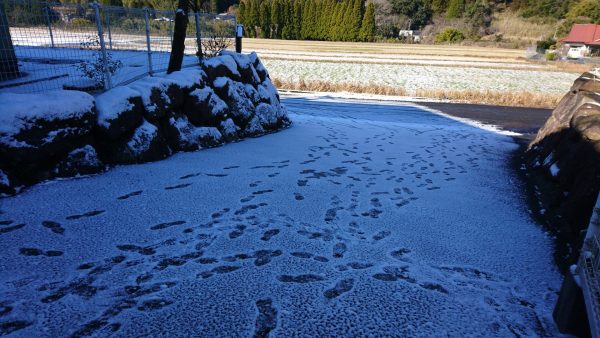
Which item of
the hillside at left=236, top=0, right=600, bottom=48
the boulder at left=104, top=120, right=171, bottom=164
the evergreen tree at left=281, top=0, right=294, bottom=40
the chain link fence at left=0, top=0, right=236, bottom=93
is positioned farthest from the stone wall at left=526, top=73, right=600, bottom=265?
the evergreen tree at left=281, top=0, right=294, bottom=40

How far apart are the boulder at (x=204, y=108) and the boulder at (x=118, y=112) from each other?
2.98ft

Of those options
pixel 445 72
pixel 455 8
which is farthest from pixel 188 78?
pixel 455 8

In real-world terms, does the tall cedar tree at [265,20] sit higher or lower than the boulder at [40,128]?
higher

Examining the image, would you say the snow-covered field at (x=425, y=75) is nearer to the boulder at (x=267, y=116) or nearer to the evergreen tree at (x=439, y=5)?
the boulder at (x=267, y=116)

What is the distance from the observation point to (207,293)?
2.07 meters

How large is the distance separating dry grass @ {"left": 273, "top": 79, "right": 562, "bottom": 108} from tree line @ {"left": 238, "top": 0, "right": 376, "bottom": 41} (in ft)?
69.9

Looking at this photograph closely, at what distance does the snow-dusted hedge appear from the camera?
3246 millimetres

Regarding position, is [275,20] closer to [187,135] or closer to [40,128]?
[187,135]

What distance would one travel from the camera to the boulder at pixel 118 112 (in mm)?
3896

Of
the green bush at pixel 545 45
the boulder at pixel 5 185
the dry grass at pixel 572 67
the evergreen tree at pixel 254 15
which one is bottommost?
the boulder at pixel 5 185

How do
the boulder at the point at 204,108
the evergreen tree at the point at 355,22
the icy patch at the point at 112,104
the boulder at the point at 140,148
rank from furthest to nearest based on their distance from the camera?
the evergreen tree at the point at 355,22, the boulder at the point at 204,108, the boulder at the point at 140,148, the icy patch at the point at 112,104

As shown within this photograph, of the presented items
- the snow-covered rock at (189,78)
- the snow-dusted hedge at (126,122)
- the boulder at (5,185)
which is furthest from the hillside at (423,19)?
the boulder at (5,185)

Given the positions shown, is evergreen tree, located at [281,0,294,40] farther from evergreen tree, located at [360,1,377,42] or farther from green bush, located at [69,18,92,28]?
green bush, located at [69,18,92,28]

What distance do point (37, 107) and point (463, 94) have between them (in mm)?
14396
